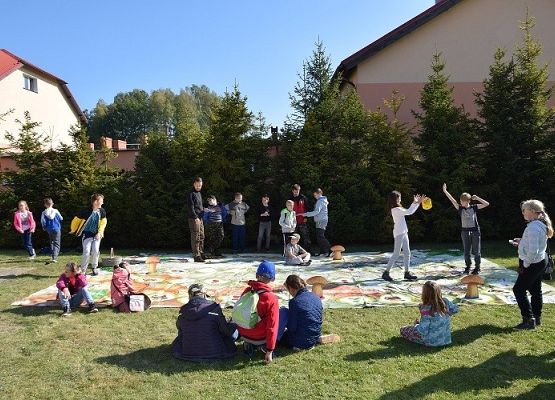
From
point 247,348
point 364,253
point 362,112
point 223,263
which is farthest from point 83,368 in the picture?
point 362,112

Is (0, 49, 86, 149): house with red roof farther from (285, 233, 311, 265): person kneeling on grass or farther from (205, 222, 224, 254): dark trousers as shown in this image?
(285, 233, 311, 265): person kneeling on grass

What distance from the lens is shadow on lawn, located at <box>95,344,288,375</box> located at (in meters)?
5.18

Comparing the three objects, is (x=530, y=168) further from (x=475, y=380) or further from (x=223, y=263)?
(x=475, y=380)

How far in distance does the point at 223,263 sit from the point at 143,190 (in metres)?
5.03

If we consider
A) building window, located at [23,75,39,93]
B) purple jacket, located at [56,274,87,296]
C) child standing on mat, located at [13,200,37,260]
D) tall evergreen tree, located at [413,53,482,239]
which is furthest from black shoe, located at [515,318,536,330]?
building window, located at [23,75,39,93]

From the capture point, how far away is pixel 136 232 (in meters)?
15.1

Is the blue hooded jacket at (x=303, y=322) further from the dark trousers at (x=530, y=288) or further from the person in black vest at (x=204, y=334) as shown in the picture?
the dark trousers at (x=530, y=288)

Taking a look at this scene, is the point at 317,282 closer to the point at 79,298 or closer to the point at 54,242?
the point at 79,298

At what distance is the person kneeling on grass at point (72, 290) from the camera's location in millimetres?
7312

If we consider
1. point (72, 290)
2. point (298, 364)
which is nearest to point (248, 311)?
point (298, 364)

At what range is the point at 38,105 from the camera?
2992cm

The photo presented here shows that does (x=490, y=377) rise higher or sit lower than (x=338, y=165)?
lower

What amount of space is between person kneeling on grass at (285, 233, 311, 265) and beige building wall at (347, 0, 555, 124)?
381 inches

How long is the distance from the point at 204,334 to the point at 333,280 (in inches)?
176
